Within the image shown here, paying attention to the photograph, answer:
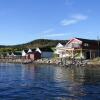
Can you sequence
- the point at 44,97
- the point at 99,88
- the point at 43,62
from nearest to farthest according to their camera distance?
1. the point at 44,97
2. the point at 99,88
3. the point at 43,62

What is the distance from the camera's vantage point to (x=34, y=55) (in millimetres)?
134250

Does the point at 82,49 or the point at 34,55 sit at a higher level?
the point at 82,49

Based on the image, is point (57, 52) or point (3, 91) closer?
point (3, 91)

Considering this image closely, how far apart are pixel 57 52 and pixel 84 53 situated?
46.0 ft

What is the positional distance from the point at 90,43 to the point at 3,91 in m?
73.9

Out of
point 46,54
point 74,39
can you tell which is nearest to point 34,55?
point 46,54

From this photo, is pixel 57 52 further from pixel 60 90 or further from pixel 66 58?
pixel 60 90

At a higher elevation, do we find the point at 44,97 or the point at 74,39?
the point at 74,39

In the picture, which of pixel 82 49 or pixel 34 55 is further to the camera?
pixel 34 55

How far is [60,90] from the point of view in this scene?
39125 millimetres

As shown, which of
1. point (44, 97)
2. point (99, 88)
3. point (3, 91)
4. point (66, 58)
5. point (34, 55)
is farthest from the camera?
point (34, 55)

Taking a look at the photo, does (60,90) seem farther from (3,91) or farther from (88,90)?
(3,91)

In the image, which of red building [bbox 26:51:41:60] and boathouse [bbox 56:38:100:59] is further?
red building [bbox 26:51:41:60]

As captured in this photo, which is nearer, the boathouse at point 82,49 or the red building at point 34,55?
the boathouse at point 82,49
